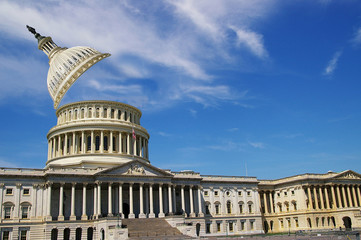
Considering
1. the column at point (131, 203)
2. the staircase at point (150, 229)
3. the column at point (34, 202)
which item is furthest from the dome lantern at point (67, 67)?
the staircase at point (150, 229)

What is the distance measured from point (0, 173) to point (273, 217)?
66.0m

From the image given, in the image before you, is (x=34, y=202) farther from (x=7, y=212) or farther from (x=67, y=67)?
(x=67, y=67)

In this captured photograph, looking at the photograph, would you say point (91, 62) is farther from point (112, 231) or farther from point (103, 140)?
point (112, 231)

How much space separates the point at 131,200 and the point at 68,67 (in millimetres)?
29838

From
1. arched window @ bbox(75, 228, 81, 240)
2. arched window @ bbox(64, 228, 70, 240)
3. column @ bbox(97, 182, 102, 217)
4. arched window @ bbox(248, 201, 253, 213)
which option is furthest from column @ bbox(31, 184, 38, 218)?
arched window @ bbox(248, 201, 253, 213)

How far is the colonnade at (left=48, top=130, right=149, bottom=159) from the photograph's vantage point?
81.5 metres

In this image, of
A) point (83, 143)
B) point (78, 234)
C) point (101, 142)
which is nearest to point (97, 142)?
point (101, 142)

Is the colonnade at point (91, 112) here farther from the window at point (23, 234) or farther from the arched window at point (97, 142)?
the window at point (23, 234)

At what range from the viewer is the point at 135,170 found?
71.9m

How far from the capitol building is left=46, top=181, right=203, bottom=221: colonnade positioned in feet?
0.63

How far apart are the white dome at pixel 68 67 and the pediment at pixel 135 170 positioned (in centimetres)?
1939

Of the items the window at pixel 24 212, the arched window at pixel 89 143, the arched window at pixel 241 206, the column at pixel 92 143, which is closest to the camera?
the window at pixel 24 212

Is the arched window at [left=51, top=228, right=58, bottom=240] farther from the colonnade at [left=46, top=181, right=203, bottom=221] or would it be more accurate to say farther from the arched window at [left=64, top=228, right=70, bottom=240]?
the colonnade at [left=46, top=181, right=203, bottom=221]

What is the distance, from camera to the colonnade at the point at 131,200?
6700 cm
